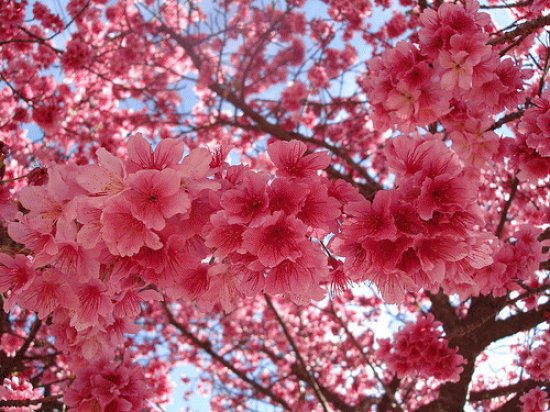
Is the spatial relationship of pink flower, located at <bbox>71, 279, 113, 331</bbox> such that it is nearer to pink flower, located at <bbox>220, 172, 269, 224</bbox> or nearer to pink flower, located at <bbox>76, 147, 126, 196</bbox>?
pink flower, located at <bbox>76, 147, 126, 196</bbox>

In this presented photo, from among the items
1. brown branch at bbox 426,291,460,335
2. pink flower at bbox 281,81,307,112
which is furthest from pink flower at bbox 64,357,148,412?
pink flower at bbox 281,81,307,112

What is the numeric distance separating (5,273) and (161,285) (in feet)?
1.97

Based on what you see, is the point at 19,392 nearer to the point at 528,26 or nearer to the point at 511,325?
the point at 528,26

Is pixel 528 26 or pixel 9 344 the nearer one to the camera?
pixel 528 26

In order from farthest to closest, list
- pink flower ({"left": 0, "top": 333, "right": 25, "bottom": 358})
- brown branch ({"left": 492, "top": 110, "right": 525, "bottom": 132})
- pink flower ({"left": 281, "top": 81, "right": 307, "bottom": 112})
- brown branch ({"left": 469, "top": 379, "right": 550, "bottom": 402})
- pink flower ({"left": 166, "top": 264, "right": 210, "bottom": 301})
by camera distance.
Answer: pink flower ({"left": 281, "top": 81, "right": 307, "bottom": 112}) < pink flower ({"left": 0, "top": 333, "right": 25, "bottom": 358}) < brown branch ({"left": 469, "top": 379, "right": 550, "bottom": 402}) < brown branch ({"left": 492, "top": 110, "right": 525, "bottom": 132}) < pink flower ({"left": 166, "top": 264, "right": 210, "bottom": 301})

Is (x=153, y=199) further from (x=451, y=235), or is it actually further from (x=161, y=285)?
(x=451, y=235)

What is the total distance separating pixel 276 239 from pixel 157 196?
37 cm

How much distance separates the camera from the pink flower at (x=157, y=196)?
1.35m

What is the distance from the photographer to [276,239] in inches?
54.8

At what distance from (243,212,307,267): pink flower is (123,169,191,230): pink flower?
0.71ft

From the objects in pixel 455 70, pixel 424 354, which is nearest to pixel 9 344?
pixel 424 354

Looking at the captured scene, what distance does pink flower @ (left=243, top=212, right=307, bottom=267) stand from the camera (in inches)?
53.4

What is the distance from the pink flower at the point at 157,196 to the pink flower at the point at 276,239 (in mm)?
217

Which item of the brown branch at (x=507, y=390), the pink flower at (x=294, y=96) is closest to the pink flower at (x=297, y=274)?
the brown branch at (x=507, y=390)
